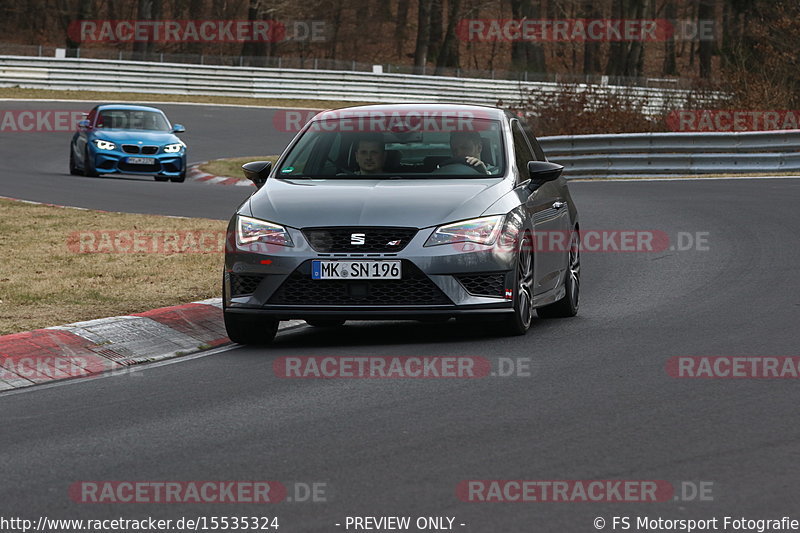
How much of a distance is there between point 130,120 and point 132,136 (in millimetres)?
770

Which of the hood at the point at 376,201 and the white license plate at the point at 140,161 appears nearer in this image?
the hood at the point at 376,201

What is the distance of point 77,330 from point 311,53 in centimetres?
8526

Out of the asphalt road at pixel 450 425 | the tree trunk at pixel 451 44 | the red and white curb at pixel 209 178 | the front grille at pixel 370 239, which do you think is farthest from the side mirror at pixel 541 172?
the tree trunk at pixel 451 44

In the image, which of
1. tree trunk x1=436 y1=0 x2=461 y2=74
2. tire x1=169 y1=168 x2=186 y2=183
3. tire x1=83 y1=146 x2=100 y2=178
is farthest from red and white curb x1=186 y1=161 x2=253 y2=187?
tree trunk x1=436 y1=0 x2=461 y2=74

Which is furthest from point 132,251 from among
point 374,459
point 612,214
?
point 374,459

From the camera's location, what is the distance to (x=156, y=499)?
566cm

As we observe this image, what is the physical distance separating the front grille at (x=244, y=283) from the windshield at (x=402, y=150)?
1175 millimetres

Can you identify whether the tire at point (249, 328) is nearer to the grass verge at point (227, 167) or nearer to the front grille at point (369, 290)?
the front grille at point (369, 290)

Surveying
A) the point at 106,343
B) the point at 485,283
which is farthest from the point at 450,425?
the point at 106,343

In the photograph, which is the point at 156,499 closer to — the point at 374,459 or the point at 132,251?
the point at 374,459

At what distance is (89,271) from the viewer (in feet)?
44.2

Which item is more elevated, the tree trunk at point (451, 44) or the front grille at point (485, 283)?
the front grille at point (485, 283)

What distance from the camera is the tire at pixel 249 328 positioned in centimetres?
984

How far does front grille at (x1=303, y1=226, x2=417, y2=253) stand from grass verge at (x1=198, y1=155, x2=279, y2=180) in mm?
19953
